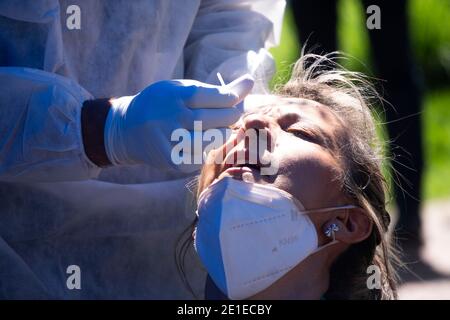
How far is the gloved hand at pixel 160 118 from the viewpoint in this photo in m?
2.13

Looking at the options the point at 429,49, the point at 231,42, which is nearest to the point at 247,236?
the point at 231,42

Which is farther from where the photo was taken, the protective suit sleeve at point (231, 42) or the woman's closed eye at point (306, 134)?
the protective suit sleeve at point (231, 42)

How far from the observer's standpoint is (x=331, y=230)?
2.29 metres

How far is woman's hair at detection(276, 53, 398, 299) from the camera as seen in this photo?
2.37 m

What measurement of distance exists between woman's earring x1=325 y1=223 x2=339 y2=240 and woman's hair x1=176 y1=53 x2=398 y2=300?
0.29 feet

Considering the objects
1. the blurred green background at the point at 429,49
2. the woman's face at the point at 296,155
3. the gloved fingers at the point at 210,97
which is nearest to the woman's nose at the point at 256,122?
the woman's face at the point at 296,155

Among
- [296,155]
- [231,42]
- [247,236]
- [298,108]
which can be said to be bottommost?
[247,236]

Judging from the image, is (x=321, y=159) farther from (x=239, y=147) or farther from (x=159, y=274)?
(x=159, y=274)

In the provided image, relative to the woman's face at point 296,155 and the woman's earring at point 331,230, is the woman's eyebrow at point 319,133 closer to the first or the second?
the woman's face at point 296,155

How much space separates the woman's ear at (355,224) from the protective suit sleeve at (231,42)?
1.53 ft

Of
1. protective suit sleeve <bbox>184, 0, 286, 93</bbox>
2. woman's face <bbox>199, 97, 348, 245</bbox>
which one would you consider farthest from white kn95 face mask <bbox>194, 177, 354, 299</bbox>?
protective suit sleeve <bbox>184, 0, 286, 93</bbox>

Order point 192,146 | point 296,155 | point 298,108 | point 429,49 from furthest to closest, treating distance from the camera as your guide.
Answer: point 429,49 → point 298,108 → point 296,155 → point 192,146

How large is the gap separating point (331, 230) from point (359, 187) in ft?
0.48

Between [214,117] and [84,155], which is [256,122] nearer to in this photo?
Result: [214,117]
